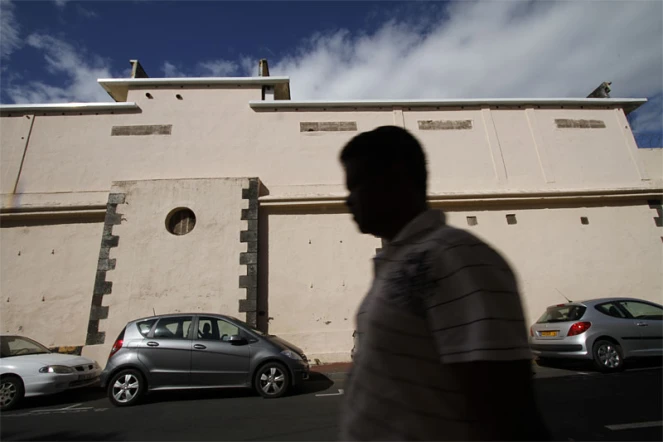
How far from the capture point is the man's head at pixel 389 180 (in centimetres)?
125

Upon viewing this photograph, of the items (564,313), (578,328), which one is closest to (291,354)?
(578,328)

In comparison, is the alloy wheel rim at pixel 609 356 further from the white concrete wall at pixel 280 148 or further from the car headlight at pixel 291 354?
the car headlight at pixel 291 354

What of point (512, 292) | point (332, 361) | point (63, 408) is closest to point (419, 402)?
point (512, 292)

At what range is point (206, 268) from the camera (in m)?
9.41

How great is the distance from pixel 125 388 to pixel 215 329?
1.74 meters

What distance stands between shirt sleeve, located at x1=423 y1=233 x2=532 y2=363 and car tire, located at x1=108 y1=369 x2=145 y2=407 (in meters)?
6.95

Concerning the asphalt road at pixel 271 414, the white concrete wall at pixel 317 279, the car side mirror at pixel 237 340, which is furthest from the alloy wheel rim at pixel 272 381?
the white concrete wall at pixel 317 279

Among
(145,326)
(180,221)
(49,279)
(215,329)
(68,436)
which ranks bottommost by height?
(68,436)

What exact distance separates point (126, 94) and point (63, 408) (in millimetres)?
10038

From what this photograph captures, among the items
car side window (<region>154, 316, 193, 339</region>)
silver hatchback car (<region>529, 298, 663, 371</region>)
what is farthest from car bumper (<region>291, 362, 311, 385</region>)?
silver hatchback car (<region>529, 298, 663, 371</region>)

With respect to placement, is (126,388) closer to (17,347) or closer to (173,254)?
(17,347)

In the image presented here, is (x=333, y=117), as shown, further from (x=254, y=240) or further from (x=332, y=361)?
(x=332, y=361)

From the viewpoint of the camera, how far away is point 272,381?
622 cm

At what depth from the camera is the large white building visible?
9.31 m
